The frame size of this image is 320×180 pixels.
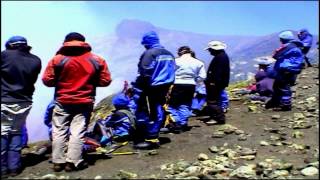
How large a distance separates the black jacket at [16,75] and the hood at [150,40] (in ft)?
8.80

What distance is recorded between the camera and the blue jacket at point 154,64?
1186 centimetres

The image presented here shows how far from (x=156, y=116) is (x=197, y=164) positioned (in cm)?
187

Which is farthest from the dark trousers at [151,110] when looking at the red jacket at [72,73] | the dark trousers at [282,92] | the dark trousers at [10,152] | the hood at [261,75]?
the hood at [261,75]

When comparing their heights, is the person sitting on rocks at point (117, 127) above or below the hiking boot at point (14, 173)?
above

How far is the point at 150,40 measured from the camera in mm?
12031

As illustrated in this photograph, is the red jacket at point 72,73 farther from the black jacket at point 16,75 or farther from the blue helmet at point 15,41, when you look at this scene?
the blue helmet at point 15,41

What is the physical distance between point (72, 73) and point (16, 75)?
112cm

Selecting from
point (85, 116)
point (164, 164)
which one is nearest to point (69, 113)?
point (85, 116)

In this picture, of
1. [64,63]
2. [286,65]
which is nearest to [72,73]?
[64,63]

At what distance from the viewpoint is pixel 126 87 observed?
13.5 meters

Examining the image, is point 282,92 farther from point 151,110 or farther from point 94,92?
point 94,92

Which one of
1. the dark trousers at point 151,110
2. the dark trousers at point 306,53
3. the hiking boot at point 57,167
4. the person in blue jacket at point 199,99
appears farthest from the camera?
the dark trousers at point 306,53

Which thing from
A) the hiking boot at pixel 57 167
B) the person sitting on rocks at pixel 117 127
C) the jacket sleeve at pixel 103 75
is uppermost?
the jacket sleeve at pixel 103 75

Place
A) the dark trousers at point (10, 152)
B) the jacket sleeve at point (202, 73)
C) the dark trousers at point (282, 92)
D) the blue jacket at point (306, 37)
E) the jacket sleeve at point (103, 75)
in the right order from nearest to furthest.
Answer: the dark trousers at point (10, 152)
the jacket sleeve at point (103, 75)
the jacket sleeve at point (202, 73)
the dark trousers at point (282, 92)
the blue jacket at point (306, 37)
